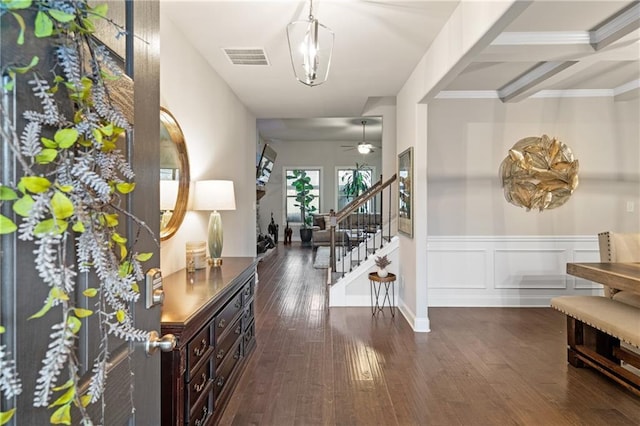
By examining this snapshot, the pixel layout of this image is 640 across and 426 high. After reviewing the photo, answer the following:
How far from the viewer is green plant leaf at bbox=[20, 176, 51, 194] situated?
1.76ft

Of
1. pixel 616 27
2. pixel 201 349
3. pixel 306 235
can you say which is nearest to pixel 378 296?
pixel 201 349

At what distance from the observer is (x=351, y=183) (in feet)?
38.3

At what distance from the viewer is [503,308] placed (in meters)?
4.76

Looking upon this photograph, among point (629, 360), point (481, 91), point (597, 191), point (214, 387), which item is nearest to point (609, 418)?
point (629, 360)

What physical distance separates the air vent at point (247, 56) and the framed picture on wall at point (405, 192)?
6.03 feet

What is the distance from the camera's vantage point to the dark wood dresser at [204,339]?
5.57ft

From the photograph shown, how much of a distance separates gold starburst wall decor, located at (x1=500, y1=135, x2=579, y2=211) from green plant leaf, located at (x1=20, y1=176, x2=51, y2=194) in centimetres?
505

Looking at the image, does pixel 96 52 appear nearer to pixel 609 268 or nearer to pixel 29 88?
pixel 29 88

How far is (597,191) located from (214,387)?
16.7 ft

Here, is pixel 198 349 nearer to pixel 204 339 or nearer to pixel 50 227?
pixel 204 339

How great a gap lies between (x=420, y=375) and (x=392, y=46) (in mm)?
2825

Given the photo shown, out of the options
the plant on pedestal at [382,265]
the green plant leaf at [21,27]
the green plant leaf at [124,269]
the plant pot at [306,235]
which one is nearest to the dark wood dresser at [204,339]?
the green plant leaf at [124,269]

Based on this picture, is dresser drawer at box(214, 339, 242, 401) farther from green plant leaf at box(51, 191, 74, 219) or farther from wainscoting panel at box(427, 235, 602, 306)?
wainscoting panel at box(427, 235, 602, 306)

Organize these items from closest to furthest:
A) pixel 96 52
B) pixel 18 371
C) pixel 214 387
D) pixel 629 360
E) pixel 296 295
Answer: pixel 18 371, pixel 96 52, pixel 214 387, pixel 629 360, pixel 296 295
